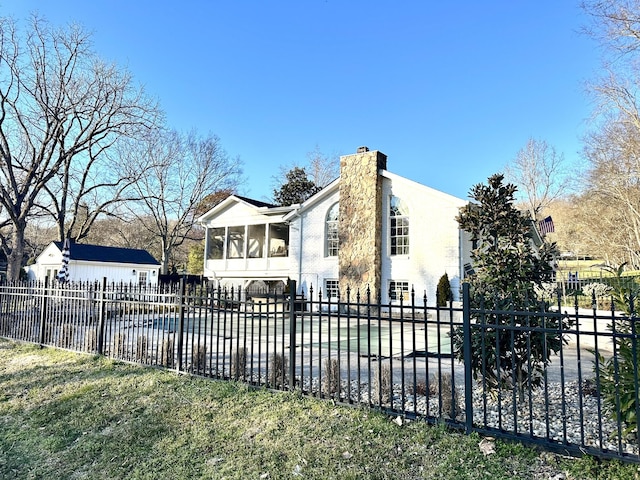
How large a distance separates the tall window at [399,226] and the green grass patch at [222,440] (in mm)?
12986

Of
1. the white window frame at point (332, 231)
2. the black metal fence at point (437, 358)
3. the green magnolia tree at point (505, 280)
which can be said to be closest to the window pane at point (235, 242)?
the white window frame at point (332, 231)

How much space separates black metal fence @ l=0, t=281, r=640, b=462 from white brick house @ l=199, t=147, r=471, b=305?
722 cm

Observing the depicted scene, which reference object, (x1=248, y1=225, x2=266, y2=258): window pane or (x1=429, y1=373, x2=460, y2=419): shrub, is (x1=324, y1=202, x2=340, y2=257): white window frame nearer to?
(x1=248, y1=225, x2=266, y2=258): window pane

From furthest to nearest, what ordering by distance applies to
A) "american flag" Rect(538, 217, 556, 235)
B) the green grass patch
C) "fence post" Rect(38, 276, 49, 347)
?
"american flag" Rect(538, 217, 556, 235) < "fence post" Rect(38, 276, 49, 347) < the green grass patch

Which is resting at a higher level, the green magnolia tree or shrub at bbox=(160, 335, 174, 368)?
the green magnolia tree

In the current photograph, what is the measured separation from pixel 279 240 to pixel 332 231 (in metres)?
4.88

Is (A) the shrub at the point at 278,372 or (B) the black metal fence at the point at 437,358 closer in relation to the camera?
(B) the black metal fence at the point at 437,358

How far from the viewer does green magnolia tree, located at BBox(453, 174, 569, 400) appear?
441 cm

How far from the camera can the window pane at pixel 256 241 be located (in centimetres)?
2328

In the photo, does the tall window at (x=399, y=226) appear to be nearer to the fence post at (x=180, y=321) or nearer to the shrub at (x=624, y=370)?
the fence post at (x=180, y=321)

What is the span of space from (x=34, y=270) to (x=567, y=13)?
3717 cm

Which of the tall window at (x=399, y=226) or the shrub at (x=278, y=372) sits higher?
the tall window at (x=399, y=226)

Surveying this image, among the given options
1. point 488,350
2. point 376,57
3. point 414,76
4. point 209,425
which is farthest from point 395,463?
point 414,76

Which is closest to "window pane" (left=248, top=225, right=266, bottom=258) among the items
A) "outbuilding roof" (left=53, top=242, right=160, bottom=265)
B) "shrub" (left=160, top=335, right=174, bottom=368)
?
"outbuilding roof" (left=53, top=242, right=160, bottom=265)
